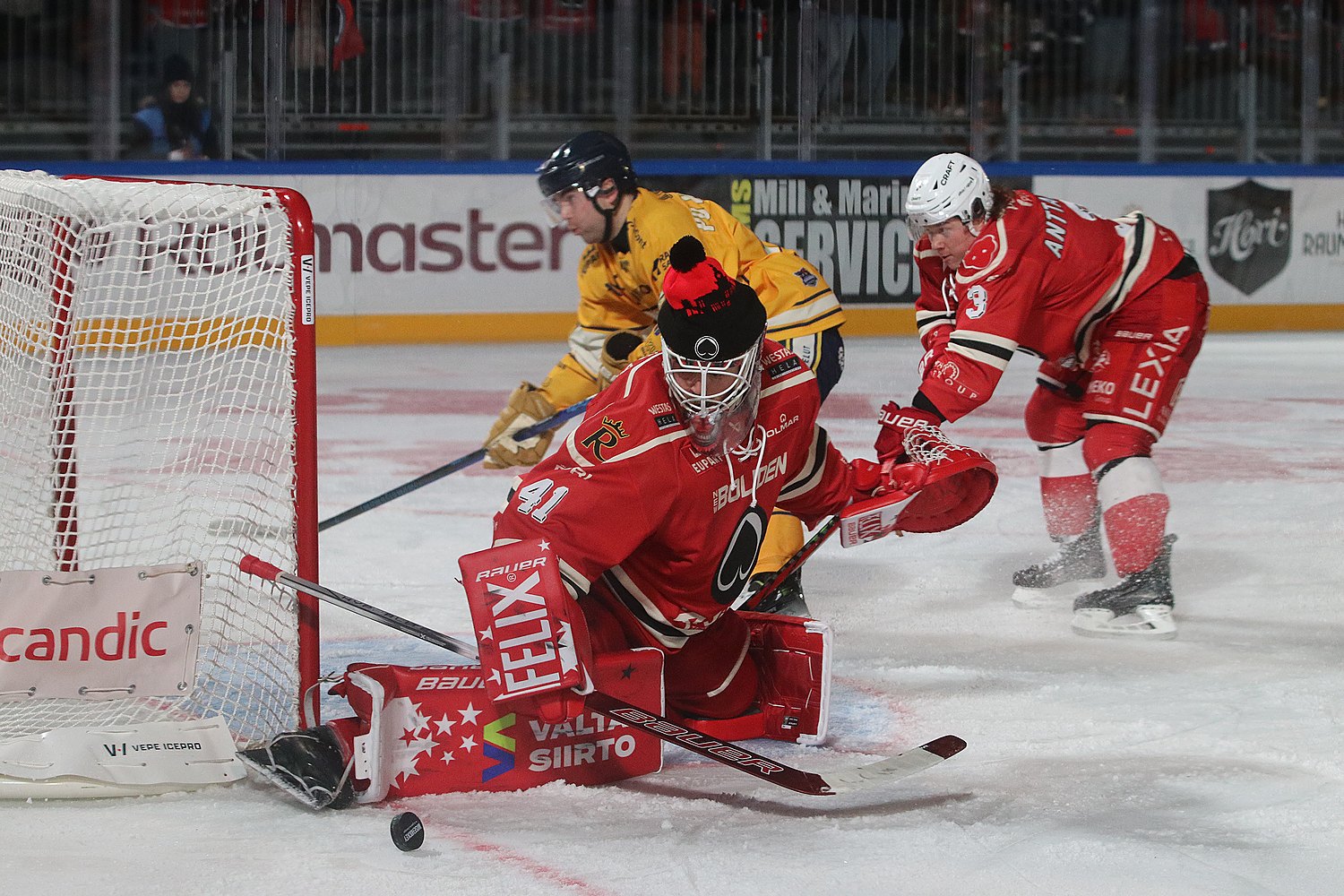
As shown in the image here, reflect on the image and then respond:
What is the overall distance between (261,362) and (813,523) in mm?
979

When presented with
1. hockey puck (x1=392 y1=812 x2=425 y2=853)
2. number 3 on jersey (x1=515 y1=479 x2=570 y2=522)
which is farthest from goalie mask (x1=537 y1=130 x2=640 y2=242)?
hockey puck (x1=392 y1=812 x2=425 y2=853)

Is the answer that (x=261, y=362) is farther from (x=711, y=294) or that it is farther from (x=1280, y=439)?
(x=1280, y=439)

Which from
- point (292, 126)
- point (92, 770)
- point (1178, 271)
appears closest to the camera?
point (92, 770)

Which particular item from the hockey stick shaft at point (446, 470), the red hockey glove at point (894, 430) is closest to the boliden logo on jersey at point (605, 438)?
the red hockey glove at point (894, 430)

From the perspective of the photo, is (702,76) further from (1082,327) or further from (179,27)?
(1082,327)

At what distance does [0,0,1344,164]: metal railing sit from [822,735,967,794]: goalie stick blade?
737 centimetres

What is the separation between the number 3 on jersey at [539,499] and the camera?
2.20 metres

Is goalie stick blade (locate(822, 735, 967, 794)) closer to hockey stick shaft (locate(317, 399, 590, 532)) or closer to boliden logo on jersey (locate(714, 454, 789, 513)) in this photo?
boliden logo on jersey (locate(714, 454, 789, 513))

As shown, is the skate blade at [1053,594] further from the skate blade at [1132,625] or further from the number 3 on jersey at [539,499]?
the number 3 on jersey at [539,499]

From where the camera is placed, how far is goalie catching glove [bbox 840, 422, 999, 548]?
265cm

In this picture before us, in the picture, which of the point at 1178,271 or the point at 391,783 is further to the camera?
the point at 1178,271

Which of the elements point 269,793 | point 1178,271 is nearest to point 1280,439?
point 1178,271

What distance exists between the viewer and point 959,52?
10.2 meters

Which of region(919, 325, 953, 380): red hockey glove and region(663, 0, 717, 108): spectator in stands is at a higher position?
region(663, 0, 717, 108): spectator in stands
